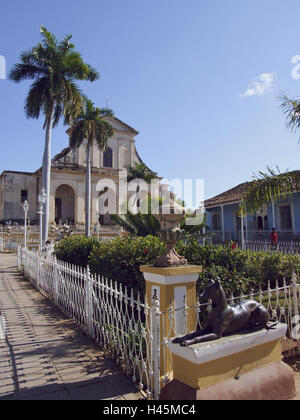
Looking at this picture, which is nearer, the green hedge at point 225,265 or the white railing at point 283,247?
the green hedge at point 225,265

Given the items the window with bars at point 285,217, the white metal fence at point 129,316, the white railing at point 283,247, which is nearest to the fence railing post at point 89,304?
the white metal fence at point 129,316

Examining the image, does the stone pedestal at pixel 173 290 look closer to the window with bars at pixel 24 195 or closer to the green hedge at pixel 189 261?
the green hedge at pixel 189 261

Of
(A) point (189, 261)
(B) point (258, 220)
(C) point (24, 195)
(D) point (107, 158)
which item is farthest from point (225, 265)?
(C) point (24, 195)

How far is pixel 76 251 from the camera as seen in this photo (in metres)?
9.52

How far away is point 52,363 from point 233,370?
2144 mm

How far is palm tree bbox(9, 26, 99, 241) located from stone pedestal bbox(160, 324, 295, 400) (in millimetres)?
15203

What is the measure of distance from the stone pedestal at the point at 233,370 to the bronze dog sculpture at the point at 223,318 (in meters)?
0.06

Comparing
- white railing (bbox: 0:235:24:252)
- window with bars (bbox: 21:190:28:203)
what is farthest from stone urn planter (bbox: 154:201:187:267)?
window with bars (bbox: 21:190:28:203)

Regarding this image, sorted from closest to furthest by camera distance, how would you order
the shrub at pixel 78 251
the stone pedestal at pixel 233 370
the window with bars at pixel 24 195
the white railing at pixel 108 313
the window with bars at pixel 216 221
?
the stone pedestal at pixel 233 370 < the white railing at pixel 108 313 < the shrub at pixel 78 251 < the window with bars at pixel 216 221 < the window with bars at pixel 24 195

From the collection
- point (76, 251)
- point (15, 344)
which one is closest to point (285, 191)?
point (15, 344)

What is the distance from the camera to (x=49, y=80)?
16.7 meters

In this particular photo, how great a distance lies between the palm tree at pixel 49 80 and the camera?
16.7 metres

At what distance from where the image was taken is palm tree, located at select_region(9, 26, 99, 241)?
54.8ft
